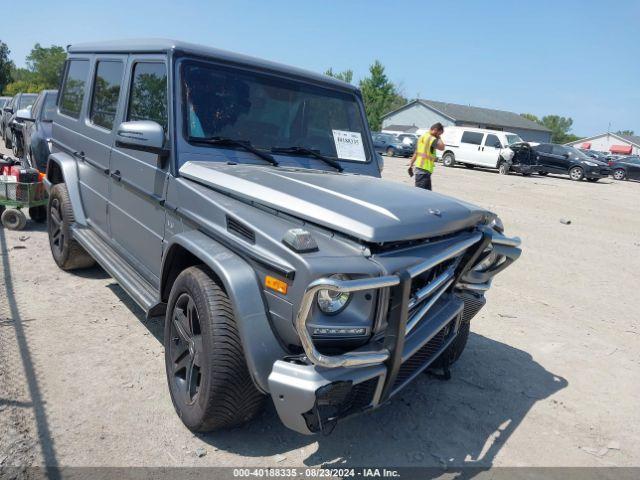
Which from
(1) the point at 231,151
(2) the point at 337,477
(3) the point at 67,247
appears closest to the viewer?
(2) the point at 337,477

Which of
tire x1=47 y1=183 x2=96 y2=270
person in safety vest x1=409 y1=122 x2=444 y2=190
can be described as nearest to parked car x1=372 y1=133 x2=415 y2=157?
person in safety vest x1=409 y1=122 x2=444 y2=190

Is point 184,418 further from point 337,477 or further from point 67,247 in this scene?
point 67,247

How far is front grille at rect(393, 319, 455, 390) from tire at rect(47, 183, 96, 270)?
3.63 meters

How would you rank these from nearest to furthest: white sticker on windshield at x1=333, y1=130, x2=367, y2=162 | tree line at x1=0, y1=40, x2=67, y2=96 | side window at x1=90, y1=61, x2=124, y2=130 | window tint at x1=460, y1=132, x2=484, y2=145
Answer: white sticker on windshield at x1=333, y1=130, x2=367, y2=162, side window at x1=90, y1=61, x2=124, y2=130, window tint at x1=460, y1=132, x2=484, y2=145, tree line at x1=0, y1=40, x2=67, y2=96

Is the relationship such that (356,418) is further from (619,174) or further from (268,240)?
(619,174)

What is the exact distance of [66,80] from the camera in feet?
19.5

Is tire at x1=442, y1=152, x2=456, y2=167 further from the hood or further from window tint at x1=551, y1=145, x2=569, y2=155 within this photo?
the hood

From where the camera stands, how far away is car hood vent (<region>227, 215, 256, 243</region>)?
2.72 m

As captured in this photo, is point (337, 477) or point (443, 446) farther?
point (443, 446)

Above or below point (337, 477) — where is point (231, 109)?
above

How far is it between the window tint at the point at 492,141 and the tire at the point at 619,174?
906 centimetres

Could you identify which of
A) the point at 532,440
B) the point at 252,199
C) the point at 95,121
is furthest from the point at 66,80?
the point at 532,440

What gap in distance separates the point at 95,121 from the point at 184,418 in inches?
120

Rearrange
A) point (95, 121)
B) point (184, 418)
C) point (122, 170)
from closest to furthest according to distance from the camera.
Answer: point (184, 418)
point (122, 170)
point (95, 121)
